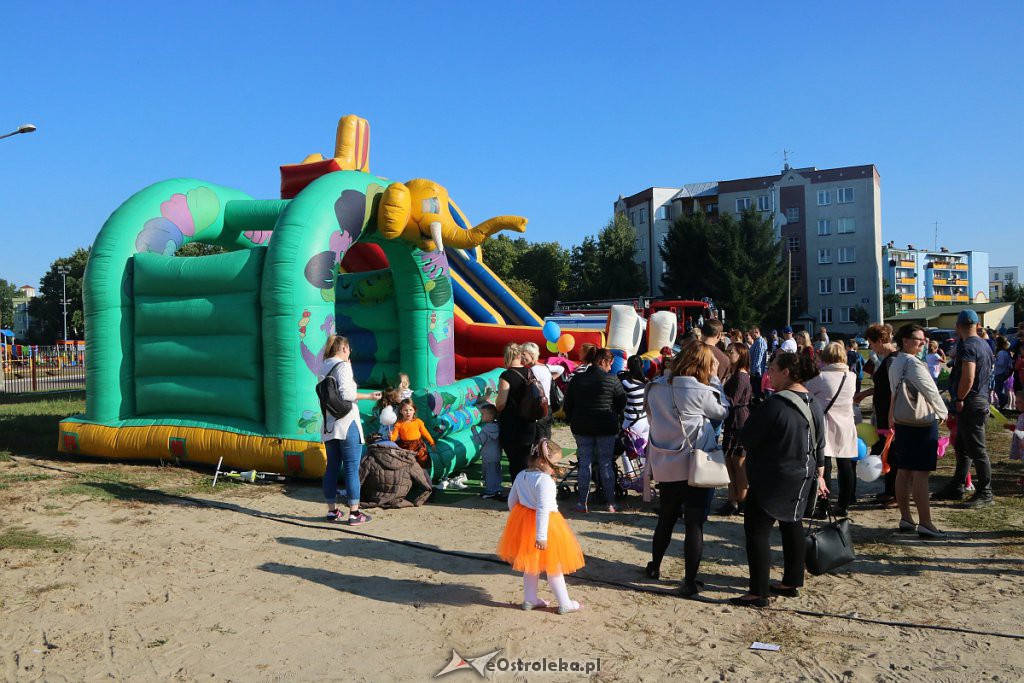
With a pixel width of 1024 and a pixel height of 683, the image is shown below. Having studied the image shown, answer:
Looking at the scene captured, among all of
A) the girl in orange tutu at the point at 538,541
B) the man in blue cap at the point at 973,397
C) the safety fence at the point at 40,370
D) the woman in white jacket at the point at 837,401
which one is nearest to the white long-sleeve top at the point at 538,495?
the girl in orange tutu at the point at 538,541

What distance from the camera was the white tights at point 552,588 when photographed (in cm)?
399

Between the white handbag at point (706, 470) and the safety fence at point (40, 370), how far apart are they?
21477mm

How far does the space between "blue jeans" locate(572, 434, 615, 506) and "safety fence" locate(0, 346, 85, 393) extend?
1965 centimetres

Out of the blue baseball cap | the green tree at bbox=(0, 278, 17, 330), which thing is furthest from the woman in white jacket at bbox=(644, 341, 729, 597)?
the green tree at bbox=(0, 278, 17, 330)

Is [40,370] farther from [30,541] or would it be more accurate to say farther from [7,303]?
[7,303]

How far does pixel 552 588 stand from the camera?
404 centimetres

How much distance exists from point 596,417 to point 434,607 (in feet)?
7.76

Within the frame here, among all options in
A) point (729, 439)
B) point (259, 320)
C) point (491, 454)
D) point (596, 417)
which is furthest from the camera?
point (259, 320)

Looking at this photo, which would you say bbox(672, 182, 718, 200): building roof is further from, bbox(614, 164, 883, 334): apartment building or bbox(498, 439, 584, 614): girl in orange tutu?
bbox(498, 439, 584, 614): girl in orange tutu

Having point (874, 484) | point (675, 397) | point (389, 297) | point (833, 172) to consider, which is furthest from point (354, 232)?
point (833, 172)

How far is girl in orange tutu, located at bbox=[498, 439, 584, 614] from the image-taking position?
13.0ft

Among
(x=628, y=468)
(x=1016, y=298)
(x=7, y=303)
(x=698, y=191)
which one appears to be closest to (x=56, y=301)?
(x=7, y=303)

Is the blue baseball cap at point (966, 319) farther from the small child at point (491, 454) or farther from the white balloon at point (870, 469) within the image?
the small child at point (491, 454)

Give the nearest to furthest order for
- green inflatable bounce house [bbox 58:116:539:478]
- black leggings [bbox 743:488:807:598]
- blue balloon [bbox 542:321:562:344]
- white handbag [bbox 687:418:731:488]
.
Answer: black leggings [bbox 743:488:807:598] < white handbag [bbox 687:418:731:488] < green inflatable bounce house [bbox 58:116:539:478] < blue balloon [bbox 542:321:562:344]
